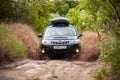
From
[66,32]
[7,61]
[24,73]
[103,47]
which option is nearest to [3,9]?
[66,32]

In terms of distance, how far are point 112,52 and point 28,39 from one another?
8.17 meters

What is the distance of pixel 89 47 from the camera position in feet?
57.7

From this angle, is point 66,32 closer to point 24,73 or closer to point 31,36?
point 31,36

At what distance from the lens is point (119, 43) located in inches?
423

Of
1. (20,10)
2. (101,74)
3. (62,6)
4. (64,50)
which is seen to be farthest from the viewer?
(62,6)

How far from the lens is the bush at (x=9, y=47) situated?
48.0ft

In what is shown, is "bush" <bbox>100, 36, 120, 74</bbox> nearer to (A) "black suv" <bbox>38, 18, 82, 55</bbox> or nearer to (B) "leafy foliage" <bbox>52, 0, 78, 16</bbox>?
(A) "black suv" <bbox>38, 18, 82, 55</bbox>

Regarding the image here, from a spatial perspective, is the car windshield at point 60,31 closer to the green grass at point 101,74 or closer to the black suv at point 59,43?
the black suv at point 59,43

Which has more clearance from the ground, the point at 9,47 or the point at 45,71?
the point at 9,47

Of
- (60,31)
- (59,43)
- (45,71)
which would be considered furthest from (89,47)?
(45,71)

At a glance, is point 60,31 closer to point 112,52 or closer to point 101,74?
point 112,52

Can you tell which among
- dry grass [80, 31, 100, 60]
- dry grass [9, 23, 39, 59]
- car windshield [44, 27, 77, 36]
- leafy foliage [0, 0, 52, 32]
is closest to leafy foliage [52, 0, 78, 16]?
leafy foliage [0, 0, 52, 32]

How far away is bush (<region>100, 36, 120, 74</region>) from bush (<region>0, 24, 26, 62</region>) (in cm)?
478

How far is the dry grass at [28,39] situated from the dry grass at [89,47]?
7.42 ft
